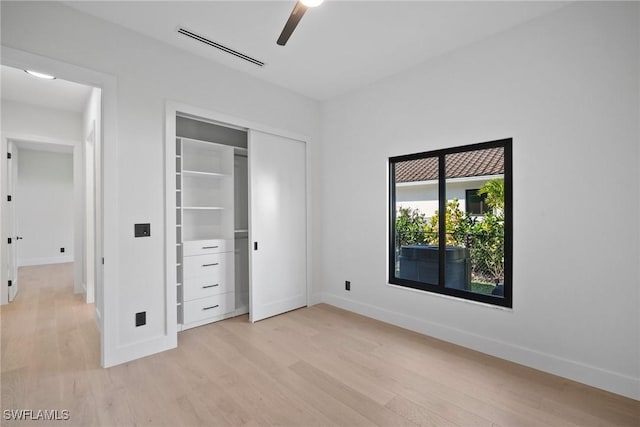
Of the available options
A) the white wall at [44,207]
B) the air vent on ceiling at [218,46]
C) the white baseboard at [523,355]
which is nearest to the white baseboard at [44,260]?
the white wall at [44,207]

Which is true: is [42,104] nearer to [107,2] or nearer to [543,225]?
[107,2]

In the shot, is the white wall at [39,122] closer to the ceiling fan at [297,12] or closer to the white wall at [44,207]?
the white wall at [44,207]

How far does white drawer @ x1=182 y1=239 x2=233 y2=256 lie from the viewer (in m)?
3.16

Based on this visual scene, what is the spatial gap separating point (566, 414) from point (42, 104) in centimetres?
663

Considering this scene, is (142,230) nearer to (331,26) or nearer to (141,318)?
(141,318)

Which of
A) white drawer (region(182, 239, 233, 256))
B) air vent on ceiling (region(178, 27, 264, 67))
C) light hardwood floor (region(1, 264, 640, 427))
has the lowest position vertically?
light hardwood floor (region(1, 264, 640, 427))

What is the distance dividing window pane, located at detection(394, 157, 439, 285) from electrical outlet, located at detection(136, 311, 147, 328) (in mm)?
2638

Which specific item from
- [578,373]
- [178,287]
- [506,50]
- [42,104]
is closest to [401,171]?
[506,50]

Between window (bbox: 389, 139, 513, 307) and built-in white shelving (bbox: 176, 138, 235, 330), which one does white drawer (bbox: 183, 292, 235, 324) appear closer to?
built-in white shelving (bbox: 176, 138, 235, 330)

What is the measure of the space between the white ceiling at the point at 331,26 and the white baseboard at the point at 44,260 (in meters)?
7.18

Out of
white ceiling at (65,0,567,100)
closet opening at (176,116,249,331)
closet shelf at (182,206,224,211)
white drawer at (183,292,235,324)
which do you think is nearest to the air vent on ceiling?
white ceiling at (65,0,567,100)

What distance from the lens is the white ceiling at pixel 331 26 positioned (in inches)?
88.0

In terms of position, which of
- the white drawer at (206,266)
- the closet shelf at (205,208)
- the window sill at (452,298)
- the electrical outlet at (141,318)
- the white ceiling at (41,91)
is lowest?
the electrical outlet at (141,318)

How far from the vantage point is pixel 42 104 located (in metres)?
4.11
